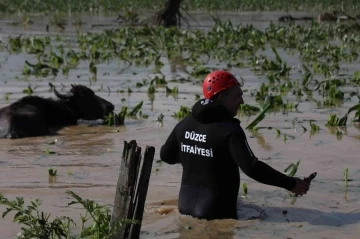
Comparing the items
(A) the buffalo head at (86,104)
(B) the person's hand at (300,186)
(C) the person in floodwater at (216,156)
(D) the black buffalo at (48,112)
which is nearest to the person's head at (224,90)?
(C) the person in floodwater at (216,156)

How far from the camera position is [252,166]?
6121 mm

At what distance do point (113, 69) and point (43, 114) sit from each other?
5684 millimetres

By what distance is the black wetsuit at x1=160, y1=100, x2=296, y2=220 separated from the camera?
20.3 ft

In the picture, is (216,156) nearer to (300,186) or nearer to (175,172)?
(300,186)

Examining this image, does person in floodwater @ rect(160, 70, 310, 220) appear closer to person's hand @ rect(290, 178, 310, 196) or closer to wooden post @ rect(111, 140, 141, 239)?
person's hand @ rect(290, 178, 310, 196)

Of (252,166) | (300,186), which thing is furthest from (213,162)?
(300,186)

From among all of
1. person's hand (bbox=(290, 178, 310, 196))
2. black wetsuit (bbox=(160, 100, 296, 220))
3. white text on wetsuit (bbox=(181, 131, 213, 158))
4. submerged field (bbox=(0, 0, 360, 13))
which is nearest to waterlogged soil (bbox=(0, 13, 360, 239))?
black wetsuit (bbox=(160, 100, 296, 220))

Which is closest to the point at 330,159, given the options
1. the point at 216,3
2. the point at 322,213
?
the point at 322,213

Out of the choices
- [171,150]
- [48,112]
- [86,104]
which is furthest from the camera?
[86,104]

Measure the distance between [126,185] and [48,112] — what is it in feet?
19.7

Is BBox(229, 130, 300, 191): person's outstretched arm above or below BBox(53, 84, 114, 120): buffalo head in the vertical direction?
above

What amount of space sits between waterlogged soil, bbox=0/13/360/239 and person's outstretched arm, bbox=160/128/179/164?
40 centimetres

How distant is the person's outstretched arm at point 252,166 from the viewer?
6.13 metres

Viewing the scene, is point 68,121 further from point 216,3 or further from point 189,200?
point 216,3
